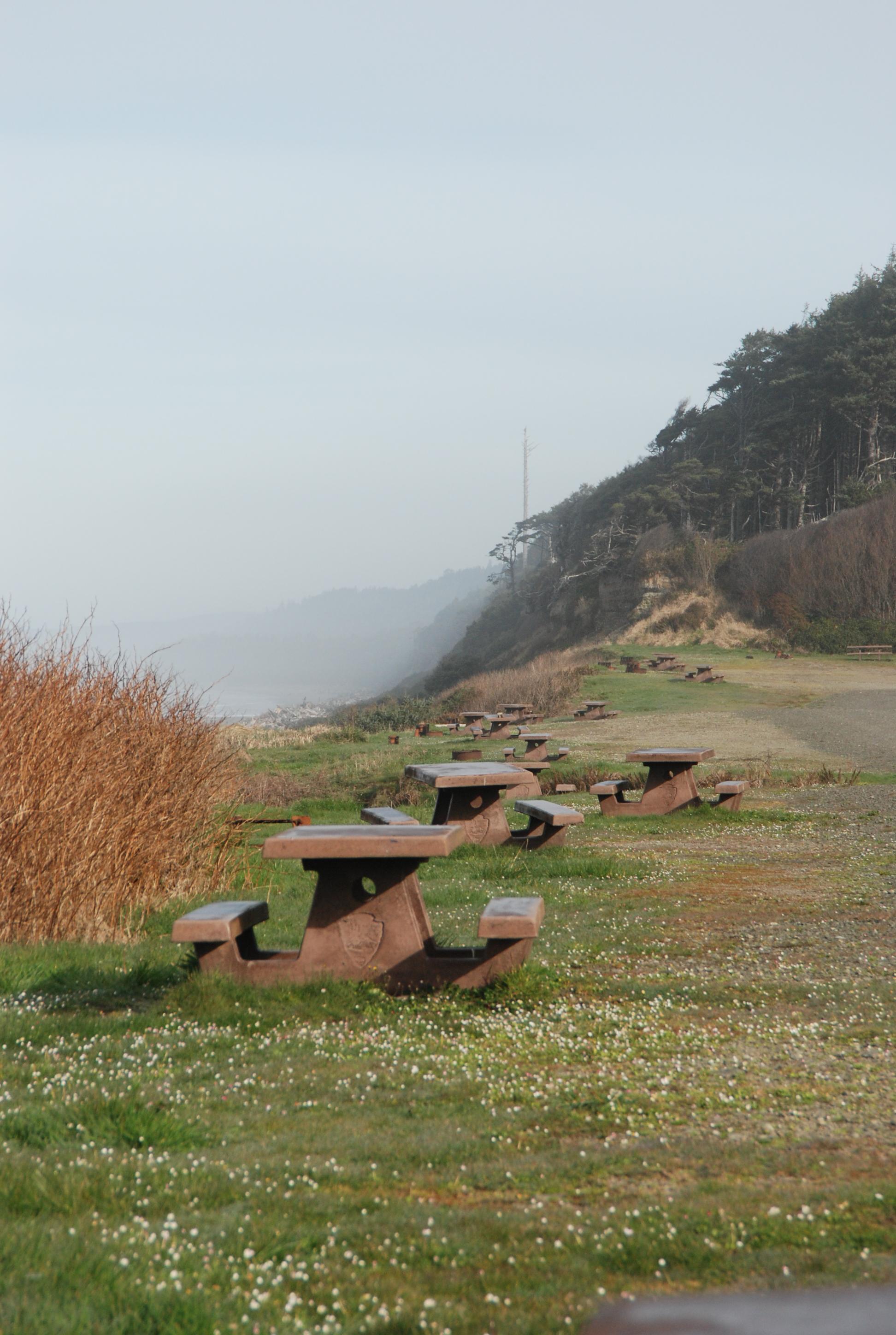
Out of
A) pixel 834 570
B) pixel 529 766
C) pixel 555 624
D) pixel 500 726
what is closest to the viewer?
pixel 529 766

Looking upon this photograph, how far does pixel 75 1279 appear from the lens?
258 centimetres

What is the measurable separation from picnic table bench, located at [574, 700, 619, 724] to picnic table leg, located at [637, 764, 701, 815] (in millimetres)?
A: 13596

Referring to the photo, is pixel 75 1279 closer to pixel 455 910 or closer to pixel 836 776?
pixel 455 910

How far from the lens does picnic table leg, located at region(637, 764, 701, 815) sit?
13398mm

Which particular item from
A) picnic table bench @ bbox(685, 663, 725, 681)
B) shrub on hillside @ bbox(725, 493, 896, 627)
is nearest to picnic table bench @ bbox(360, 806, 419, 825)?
picnic table bench @ bbox(685, 663, 725, 681)

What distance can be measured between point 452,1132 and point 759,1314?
1.58 m

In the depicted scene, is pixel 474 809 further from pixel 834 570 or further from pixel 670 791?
pixel 834 570

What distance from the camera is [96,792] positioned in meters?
7.46

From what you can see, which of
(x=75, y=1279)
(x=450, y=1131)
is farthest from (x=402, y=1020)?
(x=75, y=1279)

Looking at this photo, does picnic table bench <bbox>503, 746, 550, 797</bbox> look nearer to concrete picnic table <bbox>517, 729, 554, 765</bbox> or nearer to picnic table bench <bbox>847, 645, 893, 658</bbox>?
concrete picnic table <bbox>517, 729, 554, 765</bbox>

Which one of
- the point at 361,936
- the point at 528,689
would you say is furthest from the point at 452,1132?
the point at 528,689

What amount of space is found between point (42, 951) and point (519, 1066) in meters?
3.25

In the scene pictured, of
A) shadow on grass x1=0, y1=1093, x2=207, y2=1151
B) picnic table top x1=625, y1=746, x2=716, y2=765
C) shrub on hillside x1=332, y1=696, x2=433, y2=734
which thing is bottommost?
shrub on hillside x1=332, y1=696, x2=433, y2=734

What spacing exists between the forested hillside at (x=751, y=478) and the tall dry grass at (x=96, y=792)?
4335 cm
